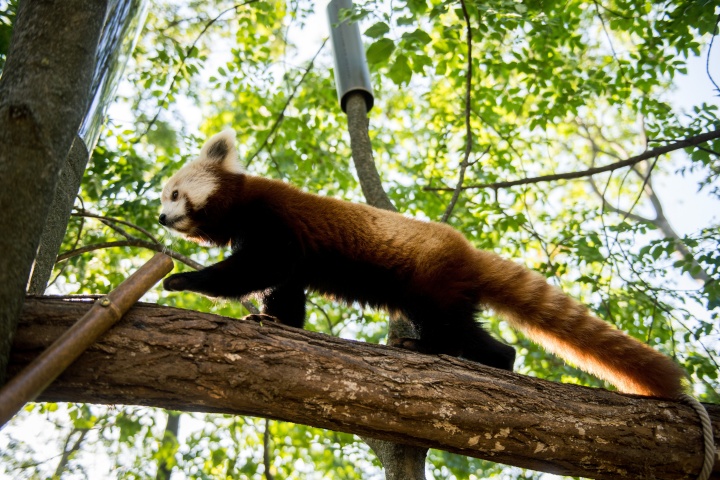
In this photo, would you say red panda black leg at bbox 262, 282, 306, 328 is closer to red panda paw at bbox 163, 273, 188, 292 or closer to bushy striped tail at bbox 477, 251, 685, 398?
red panda paw at bbox 163, 273, 188, 292

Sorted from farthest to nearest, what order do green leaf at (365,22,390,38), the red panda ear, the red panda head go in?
1. the red panda ear
2. the red panda head
3. green leaf at (365,22,390,38)

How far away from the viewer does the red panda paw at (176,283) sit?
11.3 ft

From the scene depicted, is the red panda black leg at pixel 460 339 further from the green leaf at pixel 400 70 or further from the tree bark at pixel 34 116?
A: the tree bark at pixel 34 116

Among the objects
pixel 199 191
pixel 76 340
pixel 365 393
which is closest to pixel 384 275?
pixel 365 393

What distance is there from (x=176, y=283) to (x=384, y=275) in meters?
1.41

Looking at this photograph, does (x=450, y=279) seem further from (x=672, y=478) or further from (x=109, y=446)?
(x=109, y=446)

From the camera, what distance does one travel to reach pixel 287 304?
14.1ft

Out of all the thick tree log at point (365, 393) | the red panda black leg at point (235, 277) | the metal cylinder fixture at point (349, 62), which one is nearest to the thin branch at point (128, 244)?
the red panda black leg at point (235, 277)

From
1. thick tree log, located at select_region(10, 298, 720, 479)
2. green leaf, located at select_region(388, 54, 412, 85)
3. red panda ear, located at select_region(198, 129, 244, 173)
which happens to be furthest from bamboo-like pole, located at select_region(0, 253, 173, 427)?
green leaf, located at select_region(388, 54, 412, 85)

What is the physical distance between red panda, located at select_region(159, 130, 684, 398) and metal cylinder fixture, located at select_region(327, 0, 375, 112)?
Answer: 4.66 feet

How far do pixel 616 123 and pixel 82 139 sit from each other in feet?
60.4

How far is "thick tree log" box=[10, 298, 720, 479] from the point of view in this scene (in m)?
2.34

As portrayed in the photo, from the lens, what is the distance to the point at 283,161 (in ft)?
25.2

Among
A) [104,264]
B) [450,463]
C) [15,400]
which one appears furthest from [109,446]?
[15,400]
